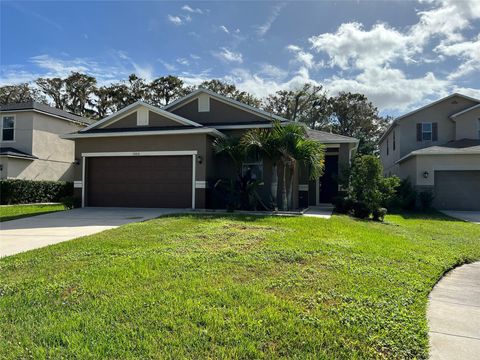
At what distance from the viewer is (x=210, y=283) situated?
4277mm

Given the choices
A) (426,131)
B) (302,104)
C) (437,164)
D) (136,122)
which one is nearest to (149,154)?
(136,122)

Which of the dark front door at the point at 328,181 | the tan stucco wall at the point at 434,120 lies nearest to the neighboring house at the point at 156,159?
the dark front door at the point at 328,181

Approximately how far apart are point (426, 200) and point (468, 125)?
7050 millimetres

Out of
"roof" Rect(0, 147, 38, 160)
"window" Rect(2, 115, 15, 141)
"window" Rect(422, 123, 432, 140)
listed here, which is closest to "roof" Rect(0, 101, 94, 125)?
"window" Rect(2, 115, 15, 141)

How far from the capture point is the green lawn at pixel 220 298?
2.85 m

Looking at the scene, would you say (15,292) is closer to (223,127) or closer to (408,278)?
(408,278)

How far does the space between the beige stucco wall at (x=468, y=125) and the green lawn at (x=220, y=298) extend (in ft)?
52.6

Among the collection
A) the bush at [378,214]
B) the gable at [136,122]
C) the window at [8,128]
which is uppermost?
the window at [8,128]

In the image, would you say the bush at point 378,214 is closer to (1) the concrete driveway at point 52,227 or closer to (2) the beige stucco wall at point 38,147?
(1) the concrete driveway at point 52,227

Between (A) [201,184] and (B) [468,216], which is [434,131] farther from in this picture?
(A) [201,184]

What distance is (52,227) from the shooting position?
925cm

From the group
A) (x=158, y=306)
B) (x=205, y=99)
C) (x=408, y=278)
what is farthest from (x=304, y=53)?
(x=158, y=306)

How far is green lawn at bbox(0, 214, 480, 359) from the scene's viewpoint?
285 centimetres

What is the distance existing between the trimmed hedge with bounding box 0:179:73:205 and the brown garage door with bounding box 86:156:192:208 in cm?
679
